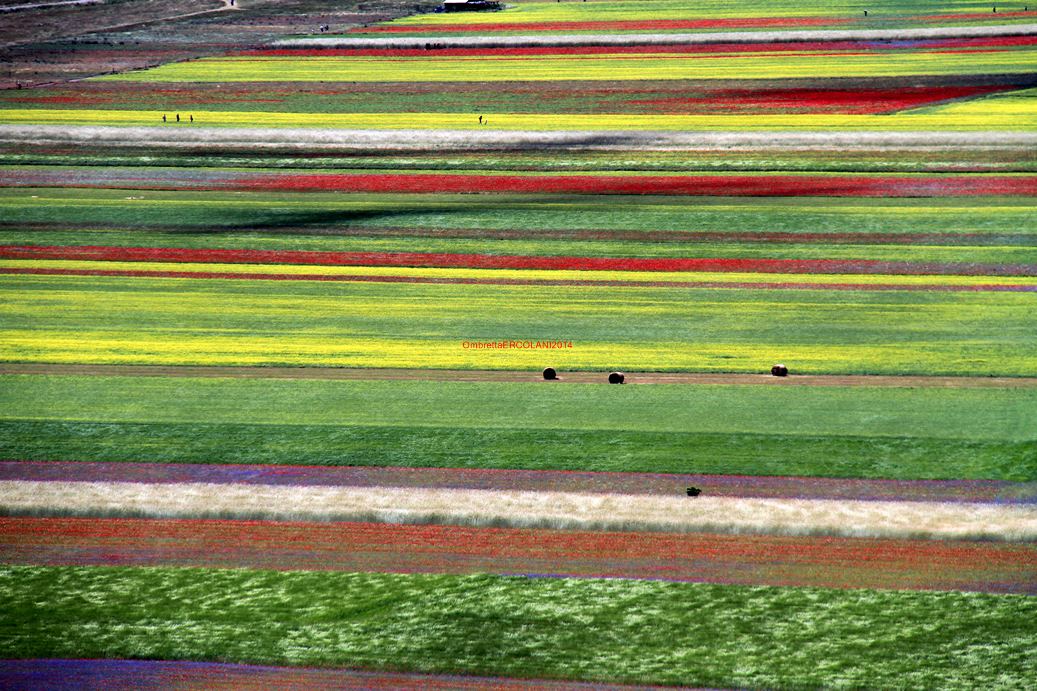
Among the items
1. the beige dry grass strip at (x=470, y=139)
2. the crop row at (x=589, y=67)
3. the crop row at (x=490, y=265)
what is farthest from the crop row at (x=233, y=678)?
the crop row at (x=589, y=67)

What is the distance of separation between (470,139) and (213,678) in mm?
43707

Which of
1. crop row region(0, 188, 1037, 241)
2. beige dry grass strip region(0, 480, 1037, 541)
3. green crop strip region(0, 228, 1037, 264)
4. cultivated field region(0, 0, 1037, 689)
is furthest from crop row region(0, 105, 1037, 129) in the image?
beige dry grass strip region(0, 480, 1037, 541)

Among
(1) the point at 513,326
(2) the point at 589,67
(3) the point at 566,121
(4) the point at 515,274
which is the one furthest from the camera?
(2) the point at 589,67

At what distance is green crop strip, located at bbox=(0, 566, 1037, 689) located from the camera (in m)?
21.8

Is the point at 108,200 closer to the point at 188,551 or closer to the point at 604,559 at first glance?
the point at 188,551

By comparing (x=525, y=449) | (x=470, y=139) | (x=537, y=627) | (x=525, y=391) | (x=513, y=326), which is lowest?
(x=537, y=627)

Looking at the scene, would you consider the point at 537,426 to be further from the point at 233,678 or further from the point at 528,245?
the point at 528,245

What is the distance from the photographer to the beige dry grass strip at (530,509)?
85.6ft

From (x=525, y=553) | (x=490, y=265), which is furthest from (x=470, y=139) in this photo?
(x=525, y=553)

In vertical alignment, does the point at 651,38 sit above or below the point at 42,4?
below

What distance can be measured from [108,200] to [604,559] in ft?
112

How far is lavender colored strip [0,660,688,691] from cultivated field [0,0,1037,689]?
3.4 inches

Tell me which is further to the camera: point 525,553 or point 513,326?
point 513,326

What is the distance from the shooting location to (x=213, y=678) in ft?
72.0
